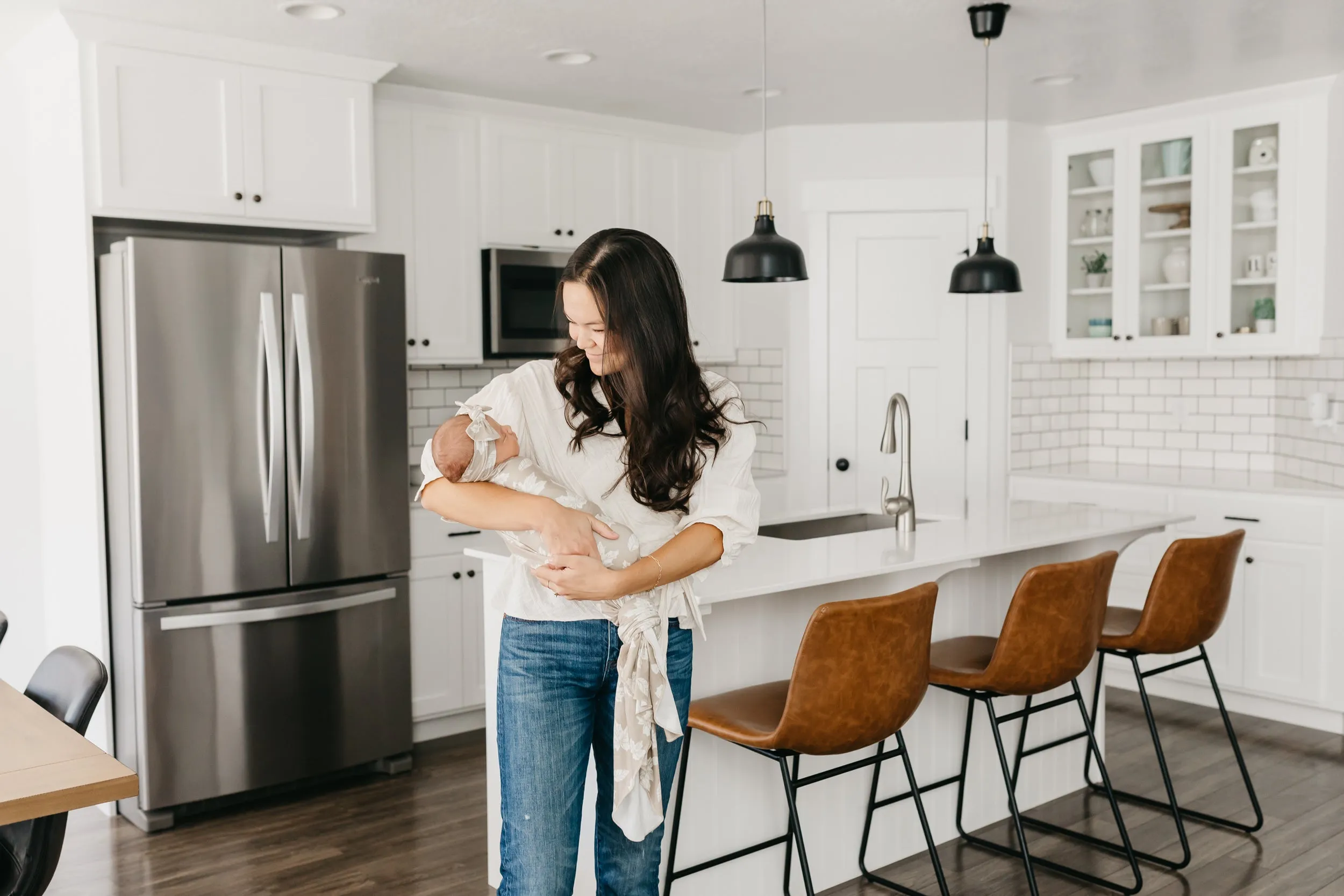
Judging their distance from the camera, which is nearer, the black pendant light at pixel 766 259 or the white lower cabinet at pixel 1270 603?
the black pendant light at pixel 766 259

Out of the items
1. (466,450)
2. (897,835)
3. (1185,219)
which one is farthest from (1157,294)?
(466,450)

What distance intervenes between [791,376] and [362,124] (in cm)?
224

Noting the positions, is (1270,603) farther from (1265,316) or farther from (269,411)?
(269,411)

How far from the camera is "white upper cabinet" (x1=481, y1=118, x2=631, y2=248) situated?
15.1ft

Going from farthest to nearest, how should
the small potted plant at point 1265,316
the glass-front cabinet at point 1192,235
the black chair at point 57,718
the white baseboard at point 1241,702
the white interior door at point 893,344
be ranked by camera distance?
1. the white interior door at point 893,344
2. the small potted plant at point 1265,316
3. the glass-front cabinet at point 1192,235
4. the white baseboard at point 1241,702
5. the black chair at point 57,718

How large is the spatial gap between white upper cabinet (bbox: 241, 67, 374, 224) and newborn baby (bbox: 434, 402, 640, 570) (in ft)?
7.94

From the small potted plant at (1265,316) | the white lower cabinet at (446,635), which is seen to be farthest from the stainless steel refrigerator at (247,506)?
the small potted plant at (1265,316)

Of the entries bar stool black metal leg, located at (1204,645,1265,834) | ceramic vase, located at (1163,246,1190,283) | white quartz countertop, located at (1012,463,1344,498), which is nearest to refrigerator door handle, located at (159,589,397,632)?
bar stool black metal leg, located at (1204,645,1265,834)

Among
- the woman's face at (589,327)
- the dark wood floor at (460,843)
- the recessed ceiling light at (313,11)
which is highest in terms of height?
the recessed ceiling light at (313,11)

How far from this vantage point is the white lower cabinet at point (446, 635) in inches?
169

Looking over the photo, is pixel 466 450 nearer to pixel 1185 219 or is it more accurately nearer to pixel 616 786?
pixel 616 786

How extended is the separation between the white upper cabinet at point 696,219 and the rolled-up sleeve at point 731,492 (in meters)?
3.29

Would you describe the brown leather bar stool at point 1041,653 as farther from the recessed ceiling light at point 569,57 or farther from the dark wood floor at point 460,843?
the recessed ceiling light at point 569,57

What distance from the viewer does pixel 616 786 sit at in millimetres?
1805
